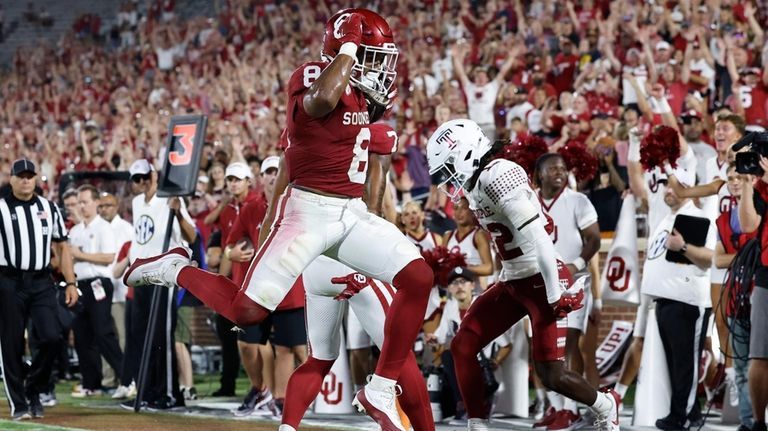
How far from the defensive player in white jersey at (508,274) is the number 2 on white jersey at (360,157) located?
2.41 ft

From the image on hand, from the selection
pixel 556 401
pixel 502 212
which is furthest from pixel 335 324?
pixel 556 401

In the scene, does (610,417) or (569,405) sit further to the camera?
(569,405)

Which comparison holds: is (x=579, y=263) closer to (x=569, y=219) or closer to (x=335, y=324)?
(x=569, y=219)

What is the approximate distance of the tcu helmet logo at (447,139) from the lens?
6.80 meters

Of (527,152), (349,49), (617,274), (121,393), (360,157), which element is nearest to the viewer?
(349,49)

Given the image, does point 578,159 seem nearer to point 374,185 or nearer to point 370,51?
point 374,185

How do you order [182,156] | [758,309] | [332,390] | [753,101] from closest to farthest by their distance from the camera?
[758,309], [182,156], [332,390], [753,101]

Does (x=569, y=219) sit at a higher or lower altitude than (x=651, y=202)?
lower

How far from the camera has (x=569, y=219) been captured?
880cm

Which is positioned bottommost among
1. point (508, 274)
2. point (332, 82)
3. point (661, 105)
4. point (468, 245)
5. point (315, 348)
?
point (315, 348)

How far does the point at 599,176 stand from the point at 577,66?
4096 mm

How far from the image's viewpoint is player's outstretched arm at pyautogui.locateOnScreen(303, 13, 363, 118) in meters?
5.71

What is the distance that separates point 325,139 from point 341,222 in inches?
15.6

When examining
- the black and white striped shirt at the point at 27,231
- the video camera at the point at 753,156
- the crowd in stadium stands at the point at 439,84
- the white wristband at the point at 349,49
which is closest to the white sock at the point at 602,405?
the video camera at the point at 753,156
